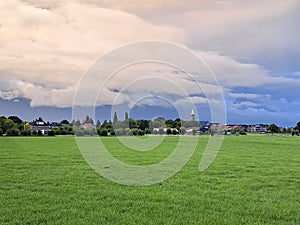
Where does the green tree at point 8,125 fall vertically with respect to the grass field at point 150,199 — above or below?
above

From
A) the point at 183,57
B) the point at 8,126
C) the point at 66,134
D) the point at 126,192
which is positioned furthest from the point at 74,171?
the point at 8,126

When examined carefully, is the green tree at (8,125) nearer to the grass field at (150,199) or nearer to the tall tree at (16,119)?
the tall tree at (16,119)

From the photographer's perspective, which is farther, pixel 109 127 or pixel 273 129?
pixel 273 129

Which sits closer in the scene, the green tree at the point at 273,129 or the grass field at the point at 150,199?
the grass field at the point at 150,199

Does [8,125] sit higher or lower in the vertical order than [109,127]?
higher

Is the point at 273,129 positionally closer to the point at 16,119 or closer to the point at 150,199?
the point at 16,119

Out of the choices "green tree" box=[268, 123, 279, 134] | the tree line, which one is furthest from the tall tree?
"green tree" box=[268, 123, 279, 134]

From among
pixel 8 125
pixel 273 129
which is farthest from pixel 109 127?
pixel 273 129

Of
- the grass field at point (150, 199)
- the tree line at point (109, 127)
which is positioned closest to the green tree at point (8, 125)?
the tree line at point (109, 127)

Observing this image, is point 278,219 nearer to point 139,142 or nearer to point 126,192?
point 126,192

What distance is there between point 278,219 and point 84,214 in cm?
397

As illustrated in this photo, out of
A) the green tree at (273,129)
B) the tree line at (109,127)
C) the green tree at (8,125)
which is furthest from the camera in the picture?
the green tree at (273,129)

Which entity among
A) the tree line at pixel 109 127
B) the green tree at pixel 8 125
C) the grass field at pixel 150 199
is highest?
the green tree at pixel 8 125

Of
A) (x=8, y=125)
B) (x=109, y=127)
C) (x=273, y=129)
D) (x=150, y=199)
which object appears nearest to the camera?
(x=150, y=199)
